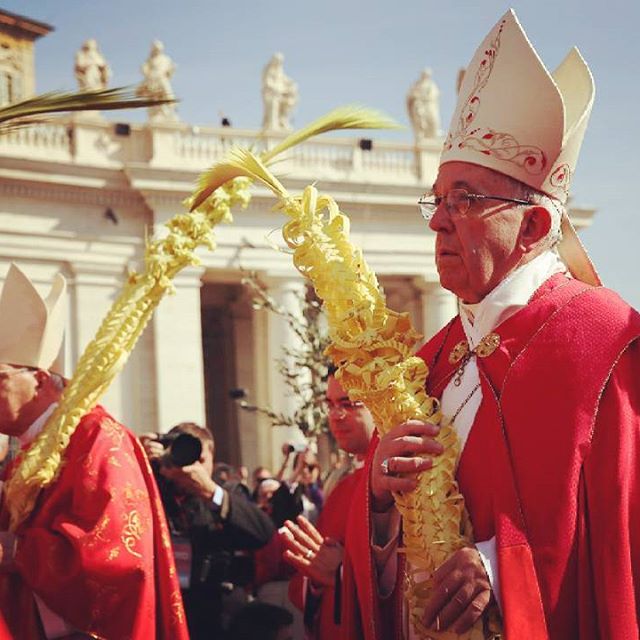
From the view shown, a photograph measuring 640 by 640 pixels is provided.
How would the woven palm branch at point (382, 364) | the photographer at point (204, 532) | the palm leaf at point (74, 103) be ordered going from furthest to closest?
1. the photographer at point (204, 532)
2. the palm leaf at point (74, 103)
3. the woven palm branch at point (382, 364)

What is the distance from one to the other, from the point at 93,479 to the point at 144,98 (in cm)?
142

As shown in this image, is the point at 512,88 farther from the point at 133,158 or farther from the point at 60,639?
the point at 133,158

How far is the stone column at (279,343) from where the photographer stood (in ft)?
76.6

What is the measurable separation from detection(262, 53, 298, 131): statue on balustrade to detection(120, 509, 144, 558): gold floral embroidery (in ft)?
68.3

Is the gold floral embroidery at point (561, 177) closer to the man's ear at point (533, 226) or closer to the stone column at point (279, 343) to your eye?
the man's ear at point (533, 226)

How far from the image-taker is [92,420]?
443 centimetres

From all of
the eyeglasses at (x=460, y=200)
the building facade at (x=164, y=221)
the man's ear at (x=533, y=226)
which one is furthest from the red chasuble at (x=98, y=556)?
the building facade at (x=164, y=221)

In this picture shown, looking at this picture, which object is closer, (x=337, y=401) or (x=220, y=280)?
(x=337, y=401)

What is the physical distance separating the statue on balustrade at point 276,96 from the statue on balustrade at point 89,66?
3.59m

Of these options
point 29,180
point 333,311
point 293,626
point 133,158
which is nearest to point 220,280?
point 133,158

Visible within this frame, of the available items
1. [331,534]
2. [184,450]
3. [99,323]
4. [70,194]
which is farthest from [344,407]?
[70,194]

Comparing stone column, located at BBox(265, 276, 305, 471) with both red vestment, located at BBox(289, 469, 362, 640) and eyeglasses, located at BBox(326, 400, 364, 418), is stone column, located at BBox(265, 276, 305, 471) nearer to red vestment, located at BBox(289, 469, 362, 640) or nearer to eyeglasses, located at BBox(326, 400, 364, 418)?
red vestment, located at BBox(289, 469, 362, 640)

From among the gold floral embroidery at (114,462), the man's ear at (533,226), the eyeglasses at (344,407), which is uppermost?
the man's ear at (533,226)

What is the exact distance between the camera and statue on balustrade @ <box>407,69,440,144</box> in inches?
1046
